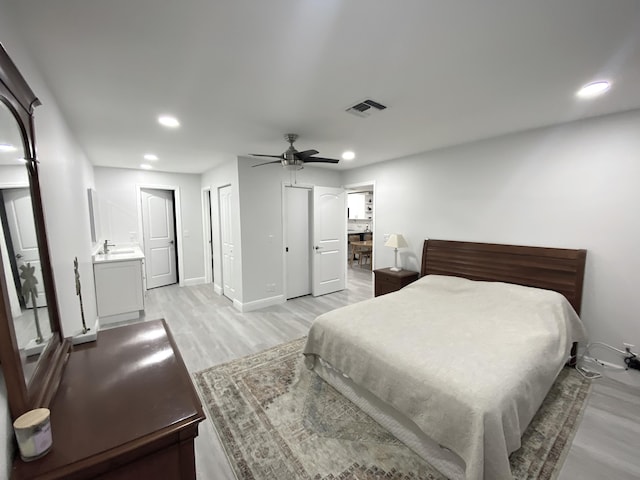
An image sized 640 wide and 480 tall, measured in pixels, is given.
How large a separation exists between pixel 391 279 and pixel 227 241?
2850mm

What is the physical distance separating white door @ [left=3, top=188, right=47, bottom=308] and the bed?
1845 mm

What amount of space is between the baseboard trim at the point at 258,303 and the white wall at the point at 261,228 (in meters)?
0.05

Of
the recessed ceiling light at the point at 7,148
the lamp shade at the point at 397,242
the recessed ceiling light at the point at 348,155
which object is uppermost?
the recessed ceiling light at the point at 348,155

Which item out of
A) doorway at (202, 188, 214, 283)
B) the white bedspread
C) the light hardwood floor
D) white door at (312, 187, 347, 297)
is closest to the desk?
the light hardwood floor

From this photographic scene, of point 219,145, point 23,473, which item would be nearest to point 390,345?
point 23,473

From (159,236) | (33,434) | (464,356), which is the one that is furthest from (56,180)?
(159,236)

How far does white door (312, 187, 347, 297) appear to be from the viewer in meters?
4.86

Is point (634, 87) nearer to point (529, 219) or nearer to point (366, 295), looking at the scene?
point (529, 219)

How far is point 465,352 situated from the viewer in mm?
1840

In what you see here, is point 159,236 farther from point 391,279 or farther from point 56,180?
point 391,279

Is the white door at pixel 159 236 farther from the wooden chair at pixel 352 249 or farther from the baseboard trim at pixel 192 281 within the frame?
the wooden chair at pixel 352 249

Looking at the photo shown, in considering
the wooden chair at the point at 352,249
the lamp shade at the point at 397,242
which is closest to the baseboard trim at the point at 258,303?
the lamp shade at the point at 397,242

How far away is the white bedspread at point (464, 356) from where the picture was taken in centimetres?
143

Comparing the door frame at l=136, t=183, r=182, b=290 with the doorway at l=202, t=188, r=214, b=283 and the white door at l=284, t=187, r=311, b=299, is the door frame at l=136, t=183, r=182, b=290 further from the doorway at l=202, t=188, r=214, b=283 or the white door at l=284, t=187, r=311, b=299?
the white door at l=284, t=187, r=311, b=299
